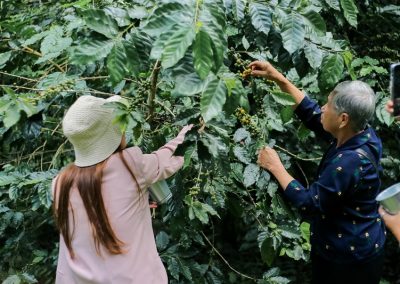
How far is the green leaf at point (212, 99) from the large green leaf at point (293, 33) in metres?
0.31

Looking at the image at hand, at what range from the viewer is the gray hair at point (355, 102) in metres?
1.57

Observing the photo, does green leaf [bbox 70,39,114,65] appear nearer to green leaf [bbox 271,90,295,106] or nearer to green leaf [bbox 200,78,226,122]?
green leaf [bbox 200,78,226,122]

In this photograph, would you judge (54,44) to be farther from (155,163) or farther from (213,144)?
(213,144)

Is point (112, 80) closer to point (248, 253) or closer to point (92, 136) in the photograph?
point (92, 136)

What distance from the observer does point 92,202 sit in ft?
4.73

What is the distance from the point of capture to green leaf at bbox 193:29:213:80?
3.50ft

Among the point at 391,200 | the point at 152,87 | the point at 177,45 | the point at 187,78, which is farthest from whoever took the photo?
the point at 152,87

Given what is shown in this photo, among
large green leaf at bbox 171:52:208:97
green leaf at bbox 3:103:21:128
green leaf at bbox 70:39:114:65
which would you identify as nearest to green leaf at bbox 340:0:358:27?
large green leaf at bbox 171:52:208:97

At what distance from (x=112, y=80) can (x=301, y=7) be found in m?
0.57

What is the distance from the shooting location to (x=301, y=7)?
1.44 m

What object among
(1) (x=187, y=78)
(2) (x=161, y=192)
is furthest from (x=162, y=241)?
(1) (x=187, y=78)

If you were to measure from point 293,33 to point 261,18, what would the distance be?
106 millimetres

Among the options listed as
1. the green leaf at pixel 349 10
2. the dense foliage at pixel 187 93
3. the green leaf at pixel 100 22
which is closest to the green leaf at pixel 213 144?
the dense foliage at pixel 187 93

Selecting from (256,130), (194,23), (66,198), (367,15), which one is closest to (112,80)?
(194,23)
